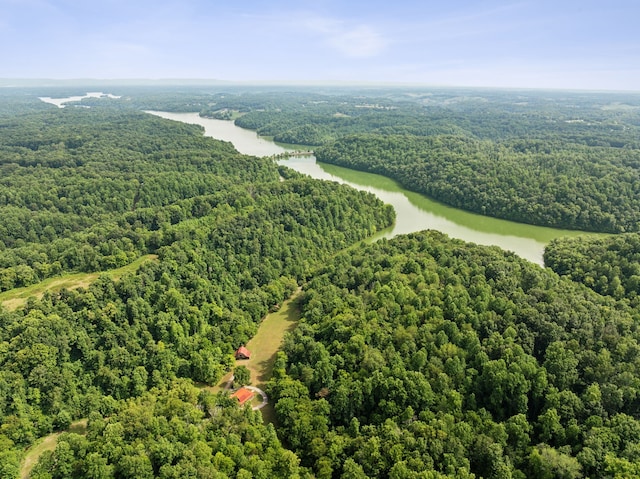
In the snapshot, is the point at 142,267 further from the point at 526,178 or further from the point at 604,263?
the point at 526,178

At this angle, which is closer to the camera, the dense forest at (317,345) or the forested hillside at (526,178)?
the dense forest at (317,345)

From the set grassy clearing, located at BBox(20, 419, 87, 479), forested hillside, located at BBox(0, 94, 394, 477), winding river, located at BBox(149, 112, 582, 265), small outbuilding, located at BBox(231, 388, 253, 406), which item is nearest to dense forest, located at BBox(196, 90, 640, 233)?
winding river, located at BBox(149, 112, 582, 265)

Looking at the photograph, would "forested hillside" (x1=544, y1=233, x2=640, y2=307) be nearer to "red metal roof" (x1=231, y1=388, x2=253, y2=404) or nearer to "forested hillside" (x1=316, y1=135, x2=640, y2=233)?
"forested hillside" (x1=316, y1=135, x2=640, y2=233)

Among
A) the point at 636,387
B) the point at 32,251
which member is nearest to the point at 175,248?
the point at 32,251

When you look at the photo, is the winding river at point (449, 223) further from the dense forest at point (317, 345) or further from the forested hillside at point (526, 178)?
the dense forest at point (317, 345)

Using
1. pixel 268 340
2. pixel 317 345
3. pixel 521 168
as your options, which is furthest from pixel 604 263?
pixel 521 168

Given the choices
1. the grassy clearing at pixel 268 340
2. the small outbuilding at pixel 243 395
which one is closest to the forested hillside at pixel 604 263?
the grassy clearing at pixel 268 340
